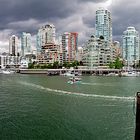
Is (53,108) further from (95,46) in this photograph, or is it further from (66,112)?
(95,46)

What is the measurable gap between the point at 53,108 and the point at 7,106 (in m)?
5.78

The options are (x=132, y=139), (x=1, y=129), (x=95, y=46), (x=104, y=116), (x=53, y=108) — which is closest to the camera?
(x=132, y=139)

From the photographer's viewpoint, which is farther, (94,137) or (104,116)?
(104,116)

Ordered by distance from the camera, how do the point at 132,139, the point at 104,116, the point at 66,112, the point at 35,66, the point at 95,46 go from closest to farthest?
the point at 132,139 < the point at 104,116 < the point at 66,112 < the point at 95,46 < the point at 35,66

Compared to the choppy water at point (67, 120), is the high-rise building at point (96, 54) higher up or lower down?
higher up

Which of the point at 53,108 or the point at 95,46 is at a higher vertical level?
the point at 95,46

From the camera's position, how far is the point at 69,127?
26078mm

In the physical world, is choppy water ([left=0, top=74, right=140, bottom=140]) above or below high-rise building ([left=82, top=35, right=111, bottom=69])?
below

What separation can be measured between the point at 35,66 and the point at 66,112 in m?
160

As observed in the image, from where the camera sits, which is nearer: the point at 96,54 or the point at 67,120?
the point at 67,120

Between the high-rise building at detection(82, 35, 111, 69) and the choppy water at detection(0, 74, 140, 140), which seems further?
the high-rise building at detection(82, 35, 111, 69)

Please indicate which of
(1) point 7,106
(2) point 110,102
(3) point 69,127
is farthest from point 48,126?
(2) point 110,102

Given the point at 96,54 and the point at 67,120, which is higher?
the point at 96,54

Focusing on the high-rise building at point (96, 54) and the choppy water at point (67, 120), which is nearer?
the choppy water at point (67, 120)
